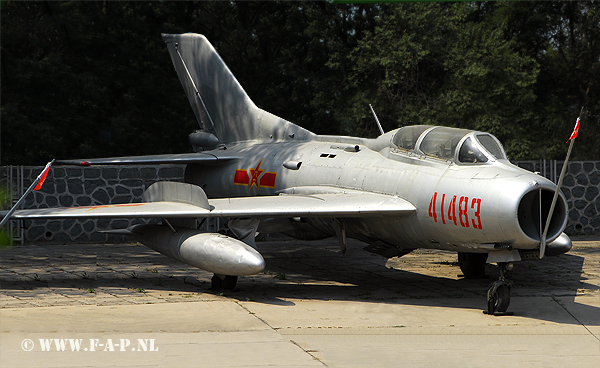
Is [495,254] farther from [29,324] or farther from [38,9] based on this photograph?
[38,9]

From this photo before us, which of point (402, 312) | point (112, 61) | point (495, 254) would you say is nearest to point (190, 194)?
point (402, 312)

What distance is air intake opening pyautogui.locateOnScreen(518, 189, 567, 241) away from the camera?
8.57m

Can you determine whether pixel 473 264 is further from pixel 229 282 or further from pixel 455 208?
pixel 229 282

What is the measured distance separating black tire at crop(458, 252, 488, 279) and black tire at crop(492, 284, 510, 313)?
2.77m

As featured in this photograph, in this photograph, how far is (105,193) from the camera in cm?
1706

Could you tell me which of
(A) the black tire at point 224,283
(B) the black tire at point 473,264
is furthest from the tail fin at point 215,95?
(B) the black tire at point 473,264

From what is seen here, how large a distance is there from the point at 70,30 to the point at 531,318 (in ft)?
83.0

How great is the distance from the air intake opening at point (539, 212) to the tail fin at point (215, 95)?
6814 mm

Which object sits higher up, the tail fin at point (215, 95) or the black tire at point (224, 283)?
the tail fin at point (215, 95)

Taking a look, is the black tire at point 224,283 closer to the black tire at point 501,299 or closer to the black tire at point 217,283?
the black tire at point 217,283

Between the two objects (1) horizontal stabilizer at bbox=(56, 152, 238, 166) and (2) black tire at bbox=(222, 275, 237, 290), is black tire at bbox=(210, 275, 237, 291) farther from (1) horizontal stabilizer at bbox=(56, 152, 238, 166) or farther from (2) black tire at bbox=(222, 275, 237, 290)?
(1) horizontal stabilizer at bbox=(56, 152, 238, 166)

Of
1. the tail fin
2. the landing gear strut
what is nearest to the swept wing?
the landing gear strut

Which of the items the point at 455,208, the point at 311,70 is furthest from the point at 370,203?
the point at 311,70

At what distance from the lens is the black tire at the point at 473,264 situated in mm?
11516
